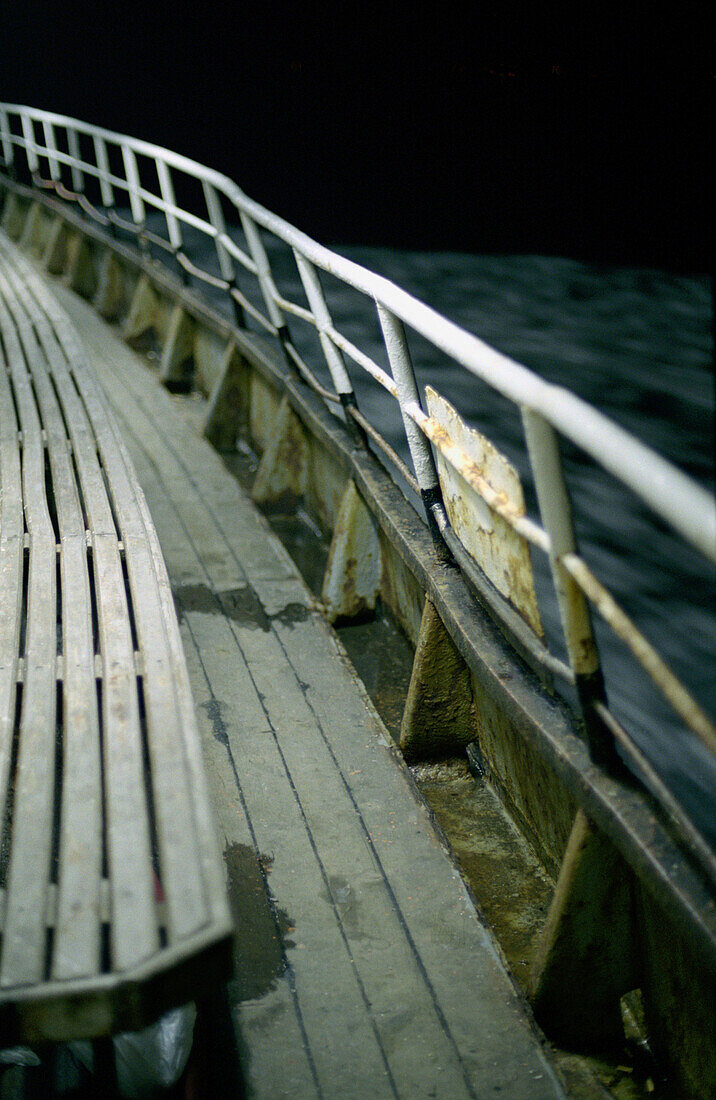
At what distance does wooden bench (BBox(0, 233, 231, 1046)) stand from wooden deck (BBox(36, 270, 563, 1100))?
0.28 metres

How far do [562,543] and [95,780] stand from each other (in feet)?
2.77

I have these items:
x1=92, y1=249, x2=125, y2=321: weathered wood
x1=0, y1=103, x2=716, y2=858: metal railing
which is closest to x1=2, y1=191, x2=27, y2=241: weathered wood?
x1=92, y1=249, x2=125, y2=321: weathered wood

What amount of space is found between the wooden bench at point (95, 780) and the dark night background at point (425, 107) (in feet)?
41.4

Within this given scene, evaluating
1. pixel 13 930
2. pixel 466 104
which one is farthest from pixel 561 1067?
pixel 466 104

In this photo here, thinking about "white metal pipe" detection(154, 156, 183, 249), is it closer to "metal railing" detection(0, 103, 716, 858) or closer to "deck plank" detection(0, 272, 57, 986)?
"metal railing" detection(0, 103, 716, 858)

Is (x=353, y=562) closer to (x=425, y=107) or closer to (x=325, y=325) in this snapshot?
(x=325, y=325)

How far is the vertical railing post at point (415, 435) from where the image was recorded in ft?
7.43

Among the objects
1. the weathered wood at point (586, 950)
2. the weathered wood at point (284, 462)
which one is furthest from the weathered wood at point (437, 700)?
the weathered wood at point (284, 462)

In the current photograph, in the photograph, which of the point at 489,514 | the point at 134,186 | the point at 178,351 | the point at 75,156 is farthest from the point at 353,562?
the point at 75,156

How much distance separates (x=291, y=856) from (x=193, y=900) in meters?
0.85

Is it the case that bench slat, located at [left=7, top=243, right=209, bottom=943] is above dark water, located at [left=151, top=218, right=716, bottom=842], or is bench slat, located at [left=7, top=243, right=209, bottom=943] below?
above

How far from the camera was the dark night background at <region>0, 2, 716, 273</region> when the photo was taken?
12812mm

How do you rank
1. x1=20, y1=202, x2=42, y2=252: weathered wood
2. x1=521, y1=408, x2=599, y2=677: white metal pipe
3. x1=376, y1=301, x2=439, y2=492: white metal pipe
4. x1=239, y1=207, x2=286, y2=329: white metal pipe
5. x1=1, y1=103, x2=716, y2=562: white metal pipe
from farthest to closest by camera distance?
x1=20, y1=202, x2=42, y2=252: weathered wood
x1=239, y1=207, x2=286, y2=329: white metal pipe
x1=376, y1=301, x2=439, y2=492: white metal pipe
x1=521, y1=408, x2=599, y2=677: white metal pipe
x1=1, y1=103, x2=716, y2=562: white metal pipe

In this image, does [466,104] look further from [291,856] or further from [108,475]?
A: [291,856]
